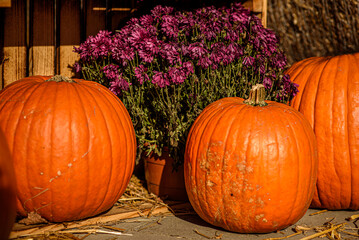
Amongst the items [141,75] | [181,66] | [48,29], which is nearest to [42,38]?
[48,29]

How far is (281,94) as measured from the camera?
2.38m

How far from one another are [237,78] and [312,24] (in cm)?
147

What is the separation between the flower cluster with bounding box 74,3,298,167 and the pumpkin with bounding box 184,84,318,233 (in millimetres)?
350

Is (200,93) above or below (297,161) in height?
above

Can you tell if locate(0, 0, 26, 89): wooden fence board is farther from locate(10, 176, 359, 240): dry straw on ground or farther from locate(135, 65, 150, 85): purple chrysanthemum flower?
locate(10, 176, 359, 240): dry straw on ground

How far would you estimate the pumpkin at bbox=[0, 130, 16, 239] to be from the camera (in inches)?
46.0

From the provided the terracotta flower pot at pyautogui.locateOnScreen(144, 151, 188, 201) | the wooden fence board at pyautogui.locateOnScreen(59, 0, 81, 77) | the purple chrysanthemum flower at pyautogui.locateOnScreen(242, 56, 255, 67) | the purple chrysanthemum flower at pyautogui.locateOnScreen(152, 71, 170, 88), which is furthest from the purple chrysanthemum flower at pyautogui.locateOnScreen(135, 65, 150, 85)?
the wooden fence board at pyautogui.locateOnScreen(59, 0, 81, 77)

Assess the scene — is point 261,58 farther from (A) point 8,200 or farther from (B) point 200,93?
(A) point 8,200

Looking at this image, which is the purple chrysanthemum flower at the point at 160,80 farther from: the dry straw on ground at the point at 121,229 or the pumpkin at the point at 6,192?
the pumpkin at the point at 6,192

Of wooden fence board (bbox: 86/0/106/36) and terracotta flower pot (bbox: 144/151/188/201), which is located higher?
wooden fence board (bbox: 86/0/106/36)

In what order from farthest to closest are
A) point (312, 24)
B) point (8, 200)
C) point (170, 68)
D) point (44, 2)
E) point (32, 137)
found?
point (312, 24) < point (44, 2) < point (170, 68) < point (32, 137) < point (8, 200)

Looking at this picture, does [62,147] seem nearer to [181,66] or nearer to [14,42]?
[181,66]

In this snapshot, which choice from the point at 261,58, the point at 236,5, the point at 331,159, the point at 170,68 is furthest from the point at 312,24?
the point at 170,68

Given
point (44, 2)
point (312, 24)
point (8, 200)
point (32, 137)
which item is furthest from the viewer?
point (312, 24)
